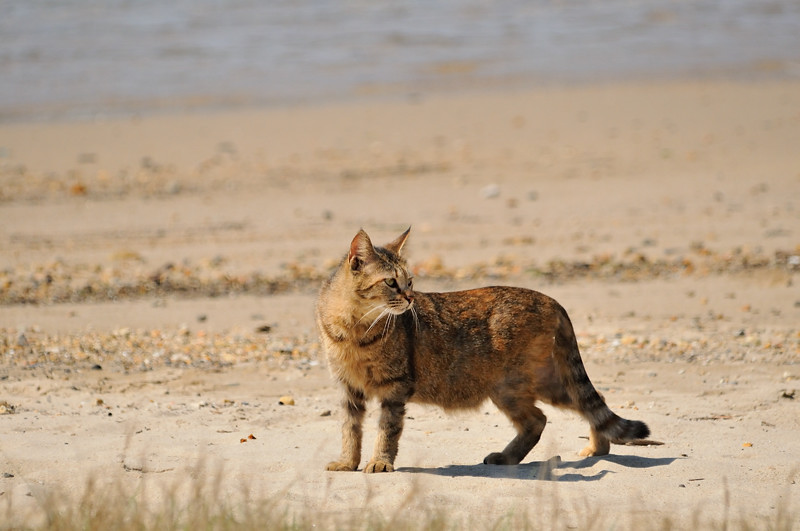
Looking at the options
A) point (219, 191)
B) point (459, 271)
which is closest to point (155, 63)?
point (219, 191)

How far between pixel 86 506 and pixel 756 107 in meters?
14.7

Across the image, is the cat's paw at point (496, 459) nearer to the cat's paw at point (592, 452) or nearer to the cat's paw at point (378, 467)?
the cat's paw at point (592, 452)

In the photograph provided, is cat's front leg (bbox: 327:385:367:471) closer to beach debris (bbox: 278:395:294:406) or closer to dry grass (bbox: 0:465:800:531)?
dry grass (bbox: 0:465:800:531)

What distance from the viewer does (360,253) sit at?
547 centimetres

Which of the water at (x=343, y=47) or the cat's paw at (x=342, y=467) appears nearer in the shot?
the cat's paw at (x=342, y=467)

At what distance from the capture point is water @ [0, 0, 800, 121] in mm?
19438

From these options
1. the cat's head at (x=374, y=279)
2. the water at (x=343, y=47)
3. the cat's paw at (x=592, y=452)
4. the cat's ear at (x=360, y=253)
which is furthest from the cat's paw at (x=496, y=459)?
the water at (x=343, y=47)

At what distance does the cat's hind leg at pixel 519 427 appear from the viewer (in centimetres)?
549

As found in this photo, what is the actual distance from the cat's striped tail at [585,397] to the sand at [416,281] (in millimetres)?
171

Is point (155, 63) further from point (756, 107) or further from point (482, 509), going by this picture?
point (482, 509)

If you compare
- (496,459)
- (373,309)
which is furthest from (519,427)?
(373,309)

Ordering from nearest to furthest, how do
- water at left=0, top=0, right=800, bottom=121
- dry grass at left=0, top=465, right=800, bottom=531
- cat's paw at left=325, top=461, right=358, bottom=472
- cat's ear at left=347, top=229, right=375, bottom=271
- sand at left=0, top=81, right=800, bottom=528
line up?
dry grass at left=0, top=465, right=800, bottom=531 < sand at left=0, top=81, right=800, bottom=528 < cat's paw at left=325, top=461, right=358, bottom=472 < cat's ear at left=347, top=229, right=375, bottom=271 < water at left=0, top=0, right=800, bottom=121

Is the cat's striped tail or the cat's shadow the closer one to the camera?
the cat's shadow

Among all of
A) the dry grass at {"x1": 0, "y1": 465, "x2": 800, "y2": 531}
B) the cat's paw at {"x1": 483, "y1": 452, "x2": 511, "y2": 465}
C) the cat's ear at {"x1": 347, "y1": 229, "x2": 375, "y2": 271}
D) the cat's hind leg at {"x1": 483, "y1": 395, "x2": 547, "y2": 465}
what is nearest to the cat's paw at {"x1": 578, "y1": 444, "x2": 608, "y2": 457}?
the cat's hind leg at {"x1": 483, "y1": 395, "x2": 547, "y2": 465}
